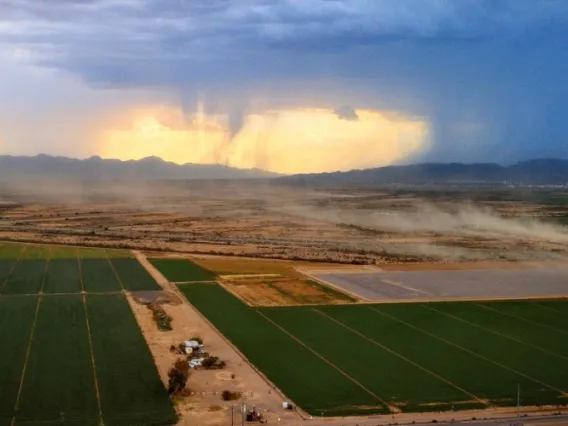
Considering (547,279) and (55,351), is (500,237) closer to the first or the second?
(547,279)

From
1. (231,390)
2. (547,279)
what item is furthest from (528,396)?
(547,279)

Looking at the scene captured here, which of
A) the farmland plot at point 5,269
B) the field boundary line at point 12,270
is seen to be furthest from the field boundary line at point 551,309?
the farmland plot at point 5,269

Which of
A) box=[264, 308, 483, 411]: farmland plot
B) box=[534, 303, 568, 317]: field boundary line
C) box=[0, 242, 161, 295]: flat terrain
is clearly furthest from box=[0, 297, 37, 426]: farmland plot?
box=[534, 303, 568, 317]: field boundary line

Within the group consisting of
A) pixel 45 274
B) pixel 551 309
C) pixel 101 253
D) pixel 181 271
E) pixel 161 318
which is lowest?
pixel 161 318

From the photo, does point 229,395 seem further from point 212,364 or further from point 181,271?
point 181,271

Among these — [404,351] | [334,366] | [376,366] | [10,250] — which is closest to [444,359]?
[404,351]
